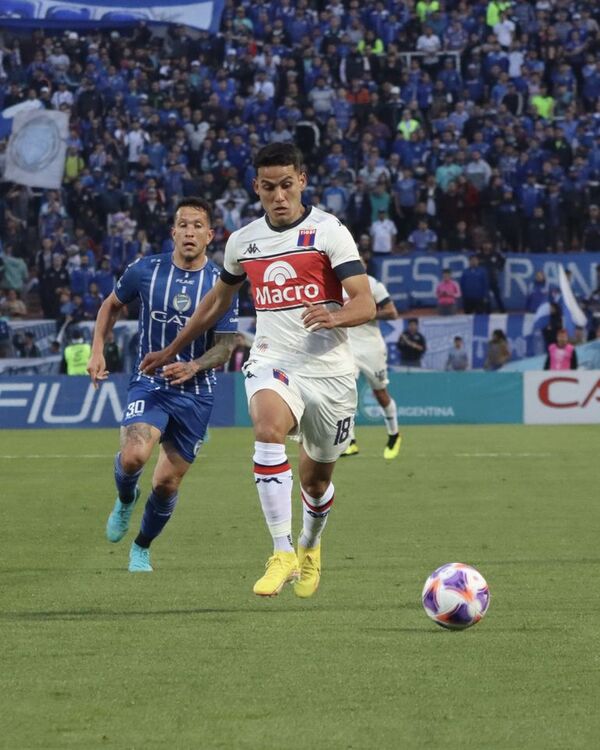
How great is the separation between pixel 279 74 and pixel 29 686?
26.7 m

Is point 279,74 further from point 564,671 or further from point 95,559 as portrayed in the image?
point 564,671

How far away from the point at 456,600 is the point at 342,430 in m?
1.47

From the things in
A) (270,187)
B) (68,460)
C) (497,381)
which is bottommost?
(497,381)

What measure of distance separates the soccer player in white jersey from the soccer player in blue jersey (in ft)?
3.87

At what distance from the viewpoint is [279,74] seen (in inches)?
1226

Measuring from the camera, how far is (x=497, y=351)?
26.2m

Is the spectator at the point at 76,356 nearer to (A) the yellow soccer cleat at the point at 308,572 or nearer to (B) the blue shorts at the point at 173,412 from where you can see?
(B) the blue shorts at the point at 173,412

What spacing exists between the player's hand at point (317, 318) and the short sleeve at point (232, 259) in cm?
73

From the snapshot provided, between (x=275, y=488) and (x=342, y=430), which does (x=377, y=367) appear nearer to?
(x=342, y=430)

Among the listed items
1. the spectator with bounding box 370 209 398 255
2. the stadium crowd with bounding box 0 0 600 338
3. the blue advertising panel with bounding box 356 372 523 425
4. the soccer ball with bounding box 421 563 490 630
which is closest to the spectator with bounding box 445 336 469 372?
the blue advertising panel with bounding box 356 372 523 425

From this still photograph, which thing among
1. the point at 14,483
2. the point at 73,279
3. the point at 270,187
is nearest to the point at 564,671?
the point at 270,187

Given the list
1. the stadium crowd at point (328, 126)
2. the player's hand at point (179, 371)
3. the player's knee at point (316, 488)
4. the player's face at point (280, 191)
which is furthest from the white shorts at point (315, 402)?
the stadium crowd at point (328, 126)

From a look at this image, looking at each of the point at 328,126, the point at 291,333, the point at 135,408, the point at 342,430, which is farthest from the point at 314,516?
the point at 328,126

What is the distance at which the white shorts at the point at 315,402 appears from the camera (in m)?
7.64
